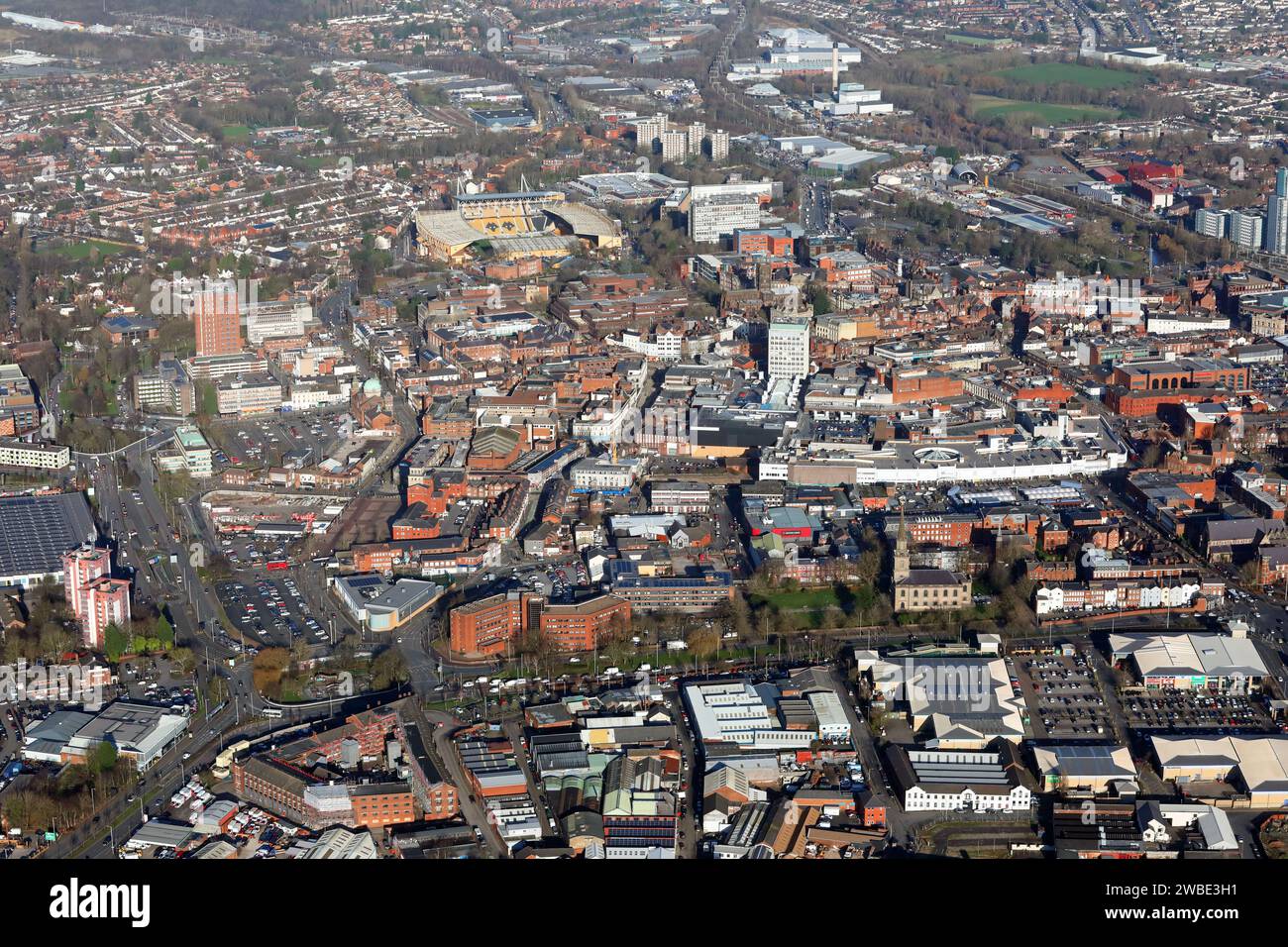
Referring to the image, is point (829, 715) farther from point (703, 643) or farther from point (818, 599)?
point (818, 599)

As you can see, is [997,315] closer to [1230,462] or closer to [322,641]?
[1230,462]

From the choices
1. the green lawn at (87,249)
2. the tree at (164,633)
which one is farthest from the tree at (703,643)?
the green lawn at (87,249)

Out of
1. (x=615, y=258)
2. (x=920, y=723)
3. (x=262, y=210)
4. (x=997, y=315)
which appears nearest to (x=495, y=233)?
(x=615, y=258)

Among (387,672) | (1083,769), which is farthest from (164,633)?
(1083,769)

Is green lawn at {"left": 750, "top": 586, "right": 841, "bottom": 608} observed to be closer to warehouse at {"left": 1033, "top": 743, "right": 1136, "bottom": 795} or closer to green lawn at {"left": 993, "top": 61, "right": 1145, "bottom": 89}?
warehouse at {"left": 1033, "top": 743, "right": 1136, "bottom": 795}

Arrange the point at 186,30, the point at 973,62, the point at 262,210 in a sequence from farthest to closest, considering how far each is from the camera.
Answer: the point at 186,30 < the point at 973,62 < the point at 262,210

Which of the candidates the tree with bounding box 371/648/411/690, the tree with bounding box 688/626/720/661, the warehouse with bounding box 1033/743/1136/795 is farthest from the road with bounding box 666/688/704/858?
the warehouse with bounding box 1033/743/1136/795
